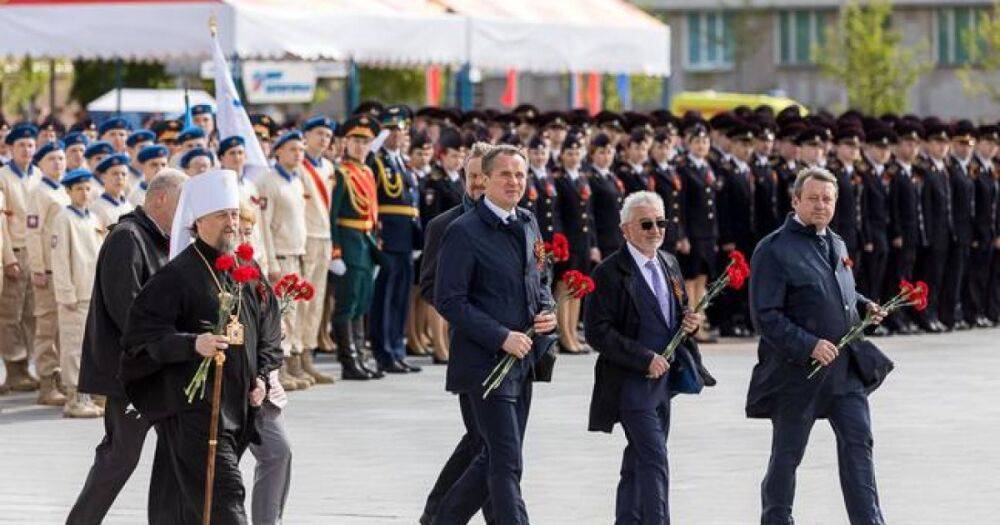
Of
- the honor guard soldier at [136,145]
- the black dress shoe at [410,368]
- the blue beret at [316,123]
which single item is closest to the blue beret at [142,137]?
the honor guard soldier at [136,145]

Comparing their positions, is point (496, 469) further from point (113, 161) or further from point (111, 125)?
point (111, 125)

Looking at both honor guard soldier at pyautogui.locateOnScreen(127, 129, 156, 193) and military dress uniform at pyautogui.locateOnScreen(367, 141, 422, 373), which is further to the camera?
military dress uniform at pyautogui.locateOnScreen(367, 141, 422, 373)

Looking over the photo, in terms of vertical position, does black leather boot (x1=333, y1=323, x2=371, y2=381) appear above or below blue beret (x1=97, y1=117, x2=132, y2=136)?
below

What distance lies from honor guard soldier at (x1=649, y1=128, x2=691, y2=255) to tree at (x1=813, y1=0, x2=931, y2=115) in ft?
125

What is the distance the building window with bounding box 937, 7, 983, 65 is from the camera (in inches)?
2763

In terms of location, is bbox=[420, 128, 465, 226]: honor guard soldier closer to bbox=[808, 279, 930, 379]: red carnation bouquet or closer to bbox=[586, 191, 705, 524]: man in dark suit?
bbox=[808, 279, 930, 379]: red carnation bouquet

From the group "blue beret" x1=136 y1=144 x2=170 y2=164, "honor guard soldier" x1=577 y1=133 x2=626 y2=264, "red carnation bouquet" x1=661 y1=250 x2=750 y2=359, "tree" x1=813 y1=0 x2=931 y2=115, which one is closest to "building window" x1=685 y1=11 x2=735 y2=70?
"tree" x1=813 y1=0 x2=931 y2=115

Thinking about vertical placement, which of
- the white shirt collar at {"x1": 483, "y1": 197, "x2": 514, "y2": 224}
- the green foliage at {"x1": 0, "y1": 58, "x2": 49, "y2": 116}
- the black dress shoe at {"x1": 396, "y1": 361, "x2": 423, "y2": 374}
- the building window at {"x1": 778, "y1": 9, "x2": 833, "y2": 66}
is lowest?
the black dress shoe at {"x1": 396, "y1": 361, "x2": 423, "y2": 374}

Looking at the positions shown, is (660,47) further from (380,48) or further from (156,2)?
(156,2)

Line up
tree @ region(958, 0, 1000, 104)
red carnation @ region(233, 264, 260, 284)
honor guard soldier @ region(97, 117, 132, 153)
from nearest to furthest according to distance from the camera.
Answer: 1. red carnation @ region(233, 264, 260, 284)
2. honor guard soldier @ region(97, 117, 132, 153)
3. tree @ region(958, 0, 1000, 104)

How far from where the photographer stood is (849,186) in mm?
23734

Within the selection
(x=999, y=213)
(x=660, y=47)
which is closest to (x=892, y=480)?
(x=999, y=213)

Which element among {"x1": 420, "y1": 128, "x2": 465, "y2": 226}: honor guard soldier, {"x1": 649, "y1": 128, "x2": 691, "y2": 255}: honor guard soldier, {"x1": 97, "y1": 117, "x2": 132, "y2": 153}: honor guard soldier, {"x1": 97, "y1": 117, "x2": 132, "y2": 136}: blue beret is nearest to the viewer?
{"x1": 97, "y1": 117, "x2": 132, "y2": 153}: honor guard soldier

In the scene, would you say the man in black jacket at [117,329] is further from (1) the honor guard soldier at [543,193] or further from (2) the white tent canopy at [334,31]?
(2) the white tent canopy at [334,31]
